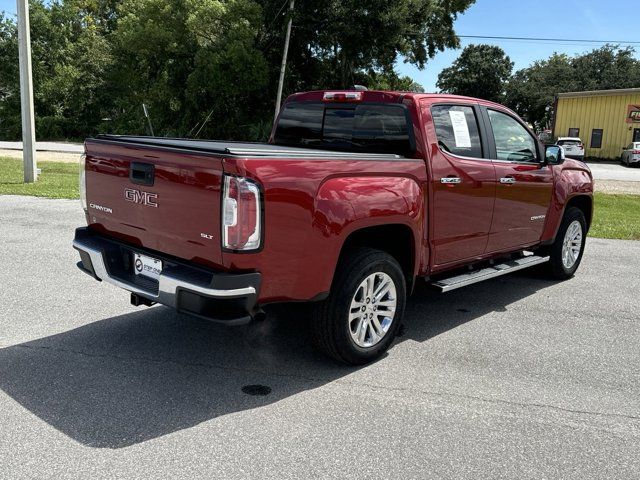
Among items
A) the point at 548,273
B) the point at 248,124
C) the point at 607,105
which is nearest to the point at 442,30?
the point at 248,124

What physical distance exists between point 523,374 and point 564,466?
118 centimetres

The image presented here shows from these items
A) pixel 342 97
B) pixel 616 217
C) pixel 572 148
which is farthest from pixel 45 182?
pixel 572 148

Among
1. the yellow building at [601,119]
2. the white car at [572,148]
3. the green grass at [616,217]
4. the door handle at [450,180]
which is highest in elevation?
the yellow building at [601,119]

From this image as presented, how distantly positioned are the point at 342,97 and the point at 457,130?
100 centimetres

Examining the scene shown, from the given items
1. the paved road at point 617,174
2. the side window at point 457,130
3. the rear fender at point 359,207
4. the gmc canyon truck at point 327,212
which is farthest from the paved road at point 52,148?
the rear fender at point 359,207

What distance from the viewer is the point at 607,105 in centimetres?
4216

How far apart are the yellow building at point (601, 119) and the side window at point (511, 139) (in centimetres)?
3977

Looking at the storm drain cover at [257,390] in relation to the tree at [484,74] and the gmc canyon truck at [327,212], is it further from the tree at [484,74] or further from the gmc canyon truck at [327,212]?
the tree at [484,74]

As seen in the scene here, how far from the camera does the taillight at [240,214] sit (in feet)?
10.9

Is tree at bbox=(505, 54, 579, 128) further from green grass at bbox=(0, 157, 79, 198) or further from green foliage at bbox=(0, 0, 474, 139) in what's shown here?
green grass at bbox=(0, 157, 79, 198)

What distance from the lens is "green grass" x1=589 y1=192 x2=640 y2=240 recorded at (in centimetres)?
1034

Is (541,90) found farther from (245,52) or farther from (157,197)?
(157,197)

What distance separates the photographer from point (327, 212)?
3.70 meters

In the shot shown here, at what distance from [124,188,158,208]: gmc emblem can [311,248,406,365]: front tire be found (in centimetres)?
125
